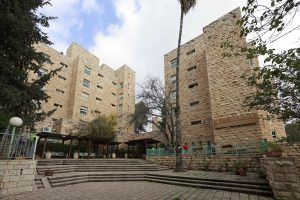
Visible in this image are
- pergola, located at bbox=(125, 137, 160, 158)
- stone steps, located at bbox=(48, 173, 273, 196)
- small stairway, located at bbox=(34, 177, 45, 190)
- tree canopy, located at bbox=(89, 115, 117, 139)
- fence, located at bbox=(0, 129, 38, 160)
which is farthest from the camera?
tree canopy, located at bbox=(89, 115, 117, 139)

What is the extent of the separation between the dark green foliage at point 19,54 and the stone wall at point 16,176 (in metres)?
2.59

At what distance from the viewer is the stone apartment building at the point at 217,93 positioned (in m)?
15.2

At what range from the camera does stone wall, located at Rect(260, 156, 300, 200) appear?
17.4 ft

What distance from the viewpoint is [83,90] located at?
29.1 metres

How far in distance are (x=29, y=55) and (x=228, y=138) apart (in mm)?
15672

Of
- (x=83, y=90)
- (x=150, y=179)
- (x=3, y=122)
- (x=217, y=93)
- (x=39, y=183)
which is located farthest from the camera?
(x=83, y=90)

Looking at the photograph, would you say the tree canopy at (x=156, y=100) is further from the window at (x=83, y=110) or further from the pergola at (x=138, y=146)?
the window at (x=83, y=110)

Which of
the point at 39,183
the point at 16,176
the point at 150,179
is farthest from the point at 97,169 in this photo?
the point at 16,176

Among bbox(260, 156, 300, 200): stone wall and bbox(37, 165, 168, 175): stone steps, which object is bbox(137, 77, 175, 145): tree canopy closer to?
bbox(37, 165, 168, 175): stone steps

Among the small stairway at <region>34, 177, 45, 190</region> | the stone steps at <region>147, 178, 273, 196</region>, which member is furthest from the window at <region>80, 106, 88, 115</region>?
the stone steps at <region>147, 178, 273, 196</region>

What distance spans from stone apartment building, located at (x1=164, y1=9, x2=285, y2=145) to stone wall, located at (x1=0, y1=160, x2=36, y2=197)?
46.1 ft

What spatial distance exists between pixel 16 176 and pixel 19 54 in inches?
222

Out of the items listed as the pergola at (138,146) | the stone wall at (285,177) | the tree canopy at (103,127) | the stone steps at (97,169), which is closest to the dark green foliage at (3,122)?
the stone steps at (97,169)

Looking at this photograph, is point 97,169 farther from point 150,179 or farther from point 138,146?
point 138,146
